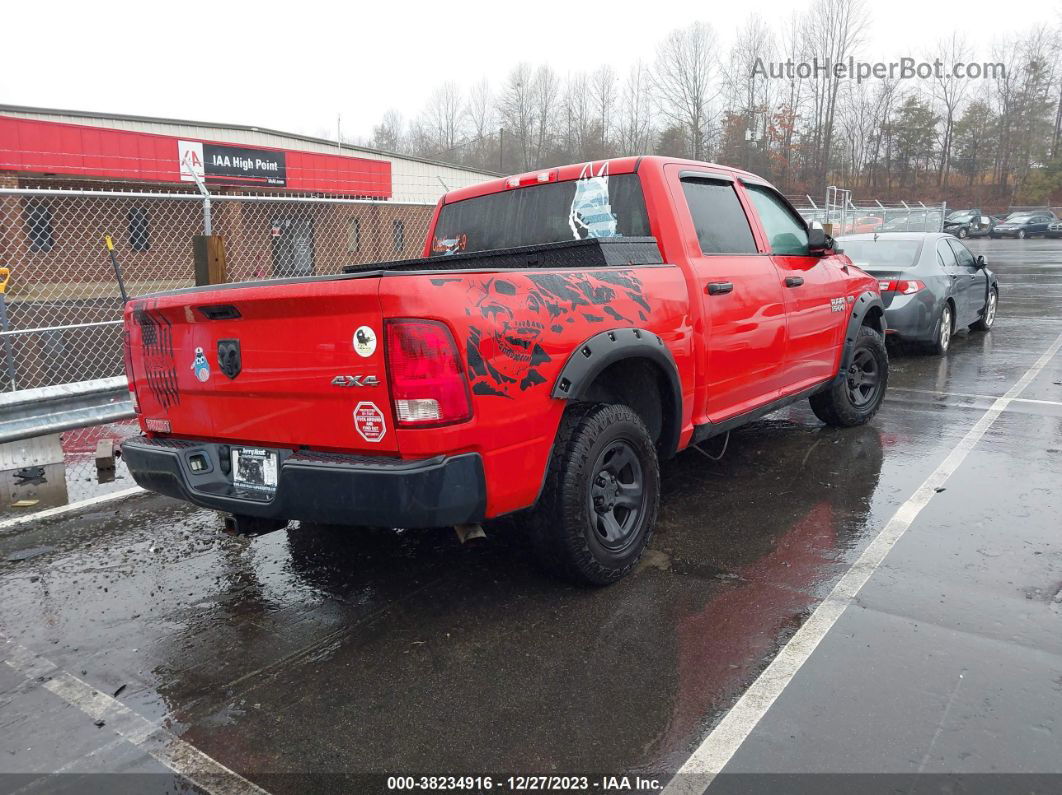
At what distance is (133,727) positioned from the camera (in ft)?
8.51

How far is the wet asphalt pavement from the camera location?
2414mm

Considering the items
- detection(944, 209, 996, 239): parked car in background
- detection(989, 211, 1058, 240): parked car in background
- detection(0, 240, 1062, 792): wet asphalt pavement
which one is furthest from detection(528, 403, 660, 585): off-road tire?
detection(989, 211, 1058, 240): parked car in background

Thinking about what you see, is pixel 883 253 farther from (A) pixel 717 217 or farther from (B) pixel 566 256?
(B) pixel 566 256

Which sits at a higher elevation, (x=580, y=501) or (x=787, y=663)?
(x=580, y=501)

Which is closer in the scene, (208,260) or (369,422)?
(369,422)

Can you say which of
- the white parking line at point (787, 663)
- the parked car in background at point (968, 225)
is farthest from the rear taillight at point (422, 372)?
the parked car in background at point (968, 225)

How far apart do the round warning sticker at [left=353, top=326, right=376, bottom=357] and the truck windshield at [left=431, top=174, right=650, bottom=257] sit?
177 cm

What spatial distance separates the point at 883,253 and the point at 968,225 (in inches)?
1662

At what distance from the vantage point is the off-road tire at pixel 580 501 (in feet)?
10.5

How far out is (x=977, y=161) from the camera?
204ft

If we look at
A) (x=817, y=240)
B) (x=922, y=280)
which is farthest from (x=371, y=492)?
(x=922, y=280)

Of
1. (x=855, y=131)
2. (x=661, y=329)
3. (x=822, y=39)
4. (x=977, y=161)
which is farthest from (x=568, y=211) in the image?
(x=977, y=161)

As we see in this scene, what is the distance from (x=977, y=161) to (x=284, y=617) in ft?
236

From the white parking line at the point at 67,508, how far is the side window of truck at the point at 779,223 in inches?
175
